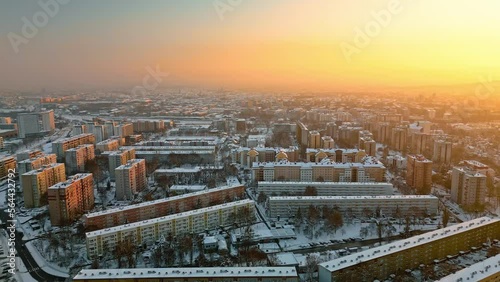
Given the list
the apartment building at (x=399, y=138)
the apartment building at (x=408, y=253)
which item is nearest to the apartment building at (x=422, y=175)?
the apartment building at (x=408, y=253)

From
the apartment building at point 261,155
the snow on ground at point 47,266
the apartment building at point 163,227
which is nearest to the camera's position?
the snow on ground at point 47,266

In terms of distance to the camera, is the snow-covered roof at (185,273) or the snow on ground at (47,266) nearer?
the snow-covered roof at (185,273)

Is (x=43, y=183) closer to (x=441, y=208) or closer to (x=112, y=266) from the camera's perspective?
(x=112, y=266)

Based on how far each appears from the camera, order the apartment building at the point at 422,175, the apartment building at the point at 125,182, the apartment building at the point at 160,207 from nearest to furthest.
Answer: the apartment building at the point at 160,207 < the apartment building at the point at 125,182 < the apartment building at the point at 422,175

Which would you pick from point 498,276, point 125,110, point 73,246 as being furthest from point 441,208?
point 125,110

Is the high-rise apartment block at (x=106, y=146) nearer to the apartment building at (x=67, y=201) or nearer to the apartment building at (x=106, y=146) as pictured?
the apartment building at (x=106, y=146)

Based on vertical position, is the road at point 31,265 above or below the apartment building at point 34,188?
below

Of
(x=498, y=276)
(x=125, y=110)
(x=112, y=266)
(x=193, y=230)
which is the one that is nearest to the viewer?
(x=498, y=276)

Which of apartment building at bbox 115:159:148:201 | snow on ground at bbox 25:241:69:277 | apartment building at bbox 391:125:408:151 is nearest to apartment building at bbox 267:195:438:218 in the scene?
apartment building at bbox 115:159:148:201
